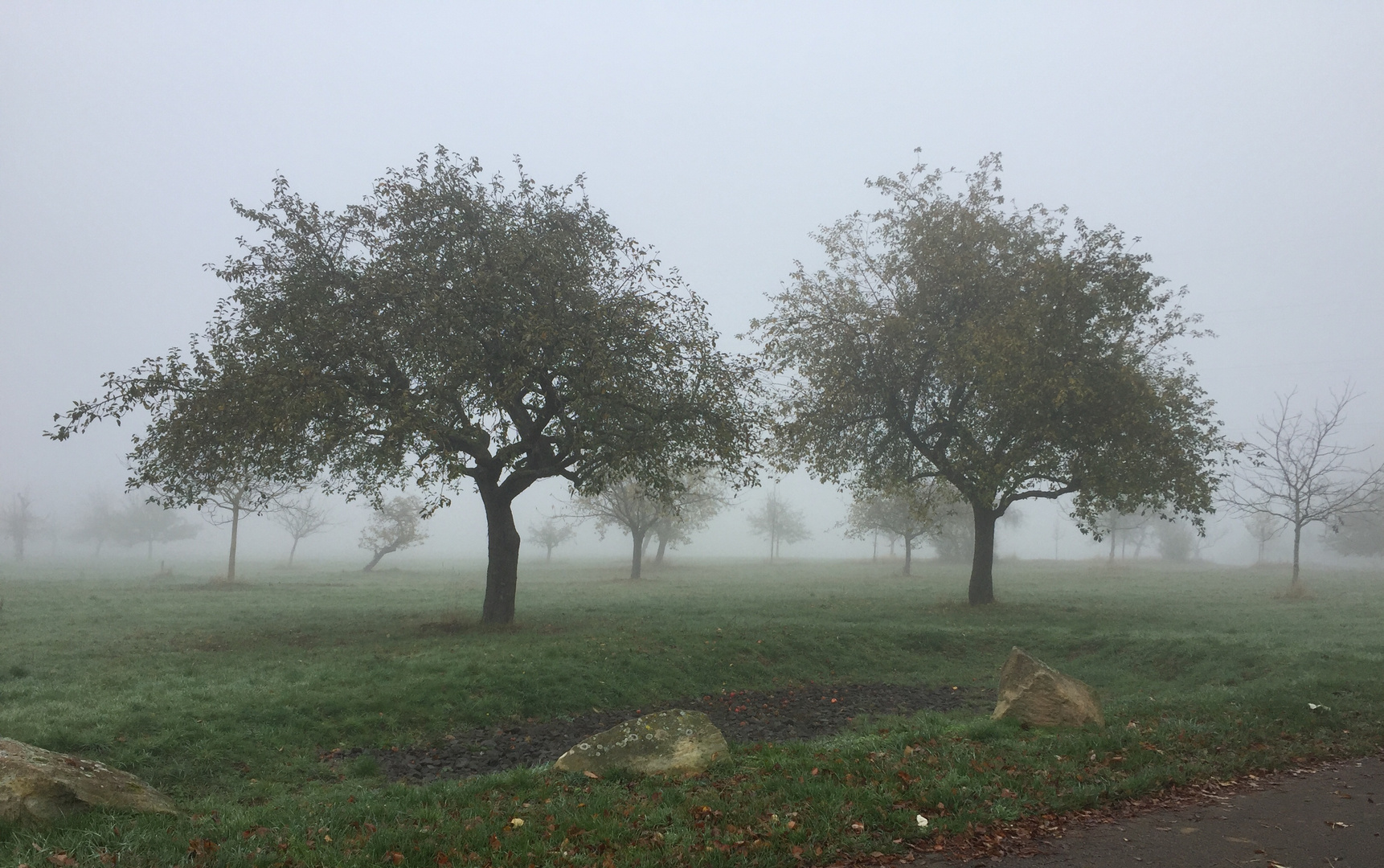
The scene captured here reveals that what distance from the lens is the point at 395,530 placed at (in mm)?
67750

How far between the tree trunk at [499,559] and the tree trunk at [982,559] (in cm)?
1941

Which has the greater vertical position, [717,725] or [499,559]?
[499,559]

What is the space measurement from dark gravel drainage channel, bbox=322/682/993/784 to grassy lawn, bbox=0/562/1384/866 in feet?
2.05

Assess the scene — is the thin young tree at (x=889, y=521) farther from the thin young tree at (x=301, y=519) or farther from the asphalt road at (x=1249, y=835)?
the thin young tree at (x=301, y=519)

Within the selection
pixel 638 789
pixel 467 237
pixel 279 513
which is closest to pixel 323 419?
pixel 467 237

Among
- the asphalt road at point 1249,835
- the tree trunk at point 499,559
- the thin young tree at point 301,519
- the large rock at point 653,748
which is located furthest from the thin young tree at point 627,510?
the asphalt road at point 1249,835

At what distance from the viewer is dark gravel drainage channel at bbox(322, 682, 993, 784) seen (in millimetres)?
12094

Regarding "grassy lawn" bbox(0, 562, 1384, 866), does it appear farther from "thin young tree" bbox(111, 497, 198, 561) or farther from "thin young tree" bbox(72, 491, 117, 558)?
"thin young tree" bbox(72, 491, 117, 558)

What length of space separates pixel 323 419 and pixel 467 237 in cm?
713

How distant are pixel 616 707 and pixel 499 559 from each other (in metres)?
9.64

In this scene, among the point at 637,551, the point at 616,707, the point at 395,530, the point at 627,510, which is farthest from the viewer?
the point at 395,530

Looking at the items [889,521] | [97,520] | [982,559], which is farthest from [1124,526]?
[97,520]

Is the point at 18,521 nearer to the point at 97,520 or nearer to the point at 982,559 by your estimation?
the point at 97,520

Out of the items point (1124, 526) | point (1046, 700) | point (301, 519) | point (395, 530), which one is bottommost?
point (301, 519)
